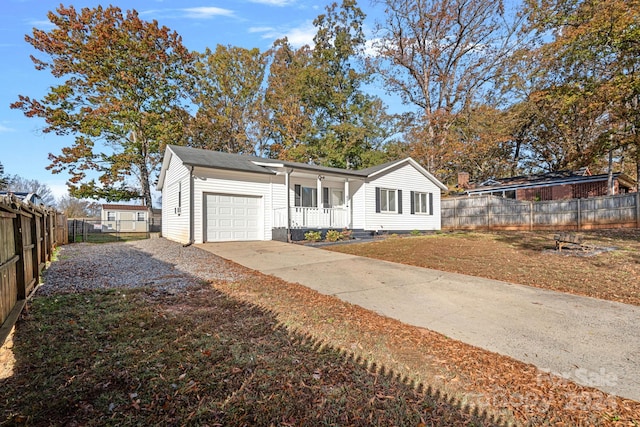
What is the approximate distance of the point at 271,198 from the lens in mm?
13828

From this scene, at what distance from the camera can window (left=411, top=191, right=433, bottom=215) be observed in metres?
17.9

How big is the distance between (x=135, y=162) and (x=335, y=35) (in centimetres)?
2043

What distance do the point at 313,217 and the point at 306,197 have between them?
1.33 metres

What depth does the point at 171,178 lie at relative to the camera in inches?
579

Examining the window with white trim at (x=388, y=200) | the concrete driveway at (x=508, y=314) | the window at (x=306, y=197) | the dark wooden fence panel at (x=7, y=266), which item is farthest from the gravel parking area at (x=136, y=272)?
→ the window with white trim at (x=388, y=200)

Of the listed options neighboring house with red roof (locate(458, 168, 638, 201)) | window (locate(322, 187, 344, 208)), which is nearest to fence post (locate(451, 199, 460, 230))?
neighboring house with red roof (locate(458, 168, 638, 201))

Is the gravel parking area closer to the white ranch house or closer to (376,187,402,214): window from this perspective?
the white ranch house

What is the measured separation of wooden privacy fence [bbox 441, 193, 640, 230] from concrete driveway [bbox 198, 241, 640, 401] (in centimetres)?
1353

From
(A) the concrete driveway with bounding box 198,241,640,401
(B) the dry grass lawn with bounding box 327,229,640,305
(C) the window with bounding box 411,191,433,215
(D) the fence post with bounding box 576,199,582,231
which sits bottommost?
(A) the concrete driveway with bounding box 198,241,640,401

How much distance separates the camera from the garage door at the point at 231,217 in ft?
41.1

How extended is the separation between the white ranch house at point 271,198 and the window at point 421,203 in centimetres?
27

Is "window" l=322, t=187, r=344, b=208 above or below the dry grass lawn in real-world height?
above

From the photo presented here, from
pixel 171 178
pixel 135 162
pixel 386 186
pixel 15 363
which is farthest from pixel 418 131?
pixel 15 363

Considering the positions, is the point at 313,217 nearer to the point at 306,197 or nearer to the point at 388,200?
the point at 306,197
